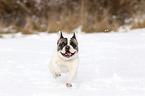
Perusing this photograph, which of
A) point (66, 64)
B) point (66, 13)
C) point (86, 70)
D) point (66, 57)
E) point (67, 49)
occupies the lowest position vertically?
point (86, 70)

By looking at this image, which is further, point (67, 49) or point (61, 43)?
point (61, 43)

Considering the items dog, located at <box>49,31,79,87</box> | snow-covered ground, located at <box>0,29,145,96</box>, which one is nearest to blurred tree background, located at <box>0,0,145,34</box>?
snow-covered ground, located at <box>0,29,145,96</box>

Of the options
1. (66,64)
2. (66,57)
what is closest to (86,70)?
(66,64)

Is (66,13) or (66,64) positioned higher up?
(66,13)

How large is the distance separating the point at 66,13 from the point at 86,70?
7.38 m

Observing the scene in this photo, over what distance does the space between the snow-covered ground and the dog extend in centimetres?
24

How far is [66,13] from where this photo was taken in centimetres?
1123

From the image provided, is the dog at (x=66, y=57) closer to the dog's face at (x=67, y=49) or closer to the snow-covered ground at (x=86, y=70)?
the dog's face at (x=67, y=49)

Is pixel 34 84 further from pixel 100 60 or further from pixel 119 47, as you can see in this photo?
pixel 119 47

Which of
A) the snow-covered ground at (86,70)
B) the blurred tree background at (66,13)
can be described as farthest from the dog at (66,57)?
the blurred tree background at (66,13)

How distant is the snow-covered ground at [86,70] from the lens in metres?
3.10

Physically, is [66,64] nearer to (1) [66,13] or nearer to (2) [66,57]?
(2) [66,57]

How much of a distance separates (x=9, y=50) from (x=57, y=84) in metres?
3.07

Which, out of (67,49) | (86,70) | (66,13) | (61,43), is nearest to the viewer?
(67,49)
